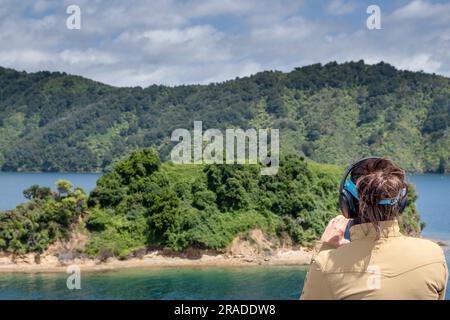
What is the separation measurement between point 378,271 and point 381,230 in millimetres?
209

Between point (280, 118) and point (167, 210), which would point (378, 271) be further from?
point (280, 118)

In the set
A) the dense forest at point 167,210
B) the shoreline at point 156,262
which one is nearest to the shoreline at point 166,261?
the shoreline at point 156,262

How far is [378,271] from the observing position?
347 cm

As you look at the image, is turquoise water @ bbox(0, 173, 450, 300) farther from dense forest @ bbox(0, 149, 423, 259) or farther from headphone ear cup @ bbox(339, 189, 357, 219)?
headphone ear cup @ bbox(339, 189, 357, 219)

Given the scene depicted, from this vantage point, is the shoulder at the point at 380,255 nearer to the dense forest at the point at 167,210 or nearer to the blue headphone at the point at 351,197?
the blue headphone at the point at 351,197

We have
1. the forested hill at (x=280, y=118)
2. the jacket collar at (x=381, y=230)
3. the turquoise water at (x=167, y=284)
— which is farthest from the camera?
the forested hill at (x=280, y=118)

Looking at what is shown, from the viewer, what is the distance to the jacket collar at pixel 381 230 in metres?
3.55

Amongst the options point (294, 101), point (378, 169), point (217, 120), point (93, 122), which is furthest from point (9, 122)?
point (378, 169)

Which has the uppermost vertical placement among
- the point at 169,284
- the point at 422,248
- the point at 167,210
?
the point at 422,248

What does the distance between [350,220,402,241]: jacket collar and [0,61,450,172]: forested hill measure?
11269 cm

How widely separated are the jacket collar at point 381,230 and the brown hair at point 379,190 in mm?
22

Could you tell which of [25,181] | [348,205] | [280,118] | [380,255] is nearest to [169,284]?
[348,205]

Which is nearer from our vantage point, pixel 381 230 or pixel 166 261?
pixel 381 230

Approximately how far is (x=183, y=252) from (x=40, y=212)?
10071 millimetres
